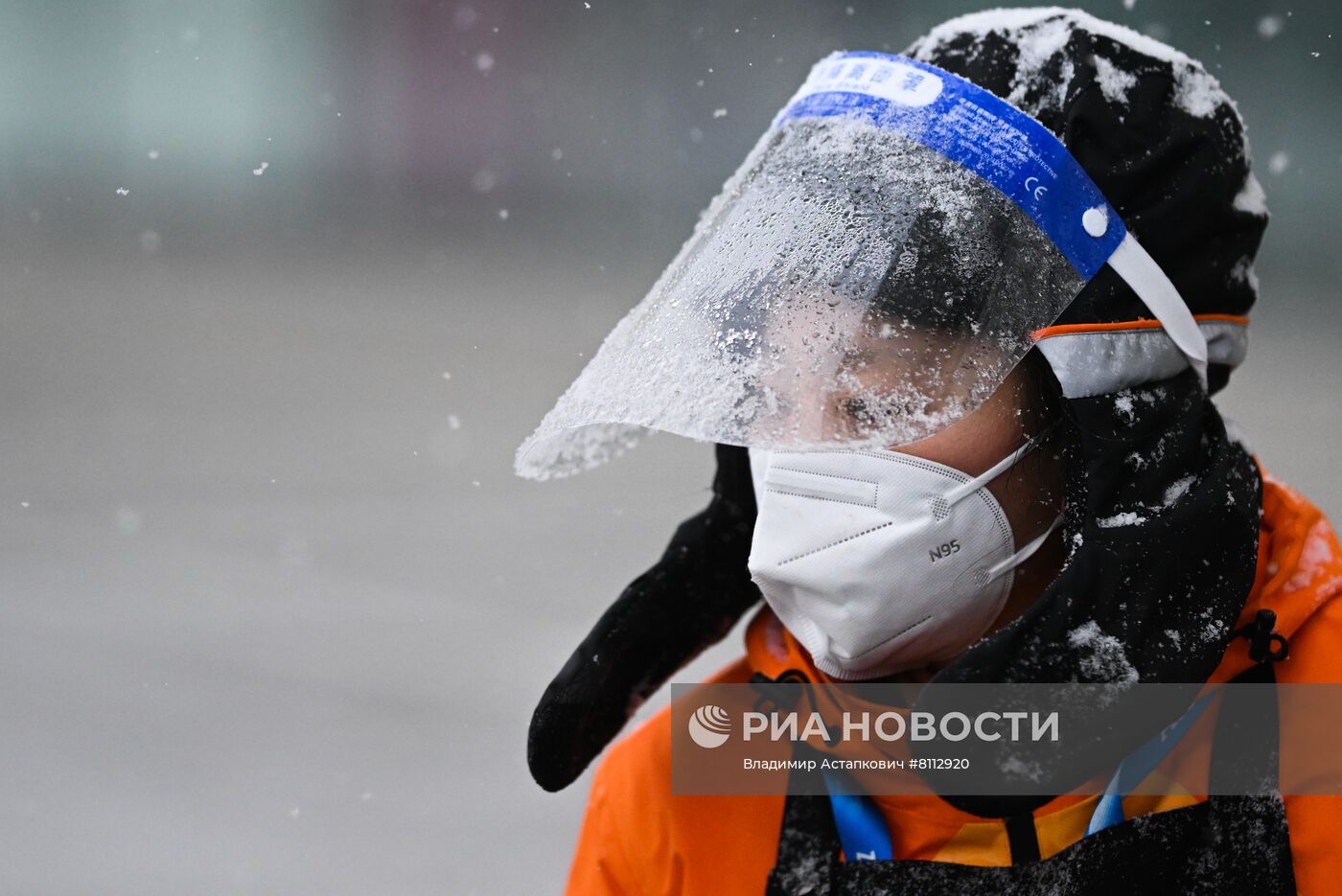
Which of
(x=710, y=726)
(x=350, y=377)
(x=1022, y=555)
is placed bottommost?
(x=710, y=726)

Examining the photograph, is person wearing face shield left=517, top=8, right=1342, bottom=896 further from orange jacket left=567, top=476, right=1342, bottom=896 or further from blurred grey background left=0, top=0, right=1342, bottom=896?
blurred grey background left=0, top=0, right=1342, bottom=896

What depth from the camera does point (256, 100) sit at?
1296 centimetres

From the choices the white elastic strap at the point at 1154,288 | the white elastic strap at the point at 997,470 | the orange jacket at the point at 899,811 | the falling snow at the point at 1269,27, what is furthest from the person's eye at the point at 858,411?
the falling snow at the point at 1269,27

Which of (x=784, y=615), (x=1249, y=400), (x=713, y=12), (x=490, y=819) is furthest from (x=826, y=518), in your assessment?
(x=713, y=12)

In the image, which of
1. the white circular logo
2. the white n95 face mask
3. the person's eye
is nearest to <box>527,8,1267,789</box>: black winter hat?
the white n95 face mask

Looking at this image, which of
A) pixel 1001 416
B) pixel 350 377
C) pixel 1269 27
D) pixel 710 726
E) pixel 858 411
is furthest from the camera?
pixel 350 377

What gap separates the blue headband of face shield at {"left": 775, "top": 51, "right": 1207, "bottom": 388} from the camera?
1.51 m

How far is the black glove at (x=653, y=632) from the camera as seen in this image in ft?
6.00

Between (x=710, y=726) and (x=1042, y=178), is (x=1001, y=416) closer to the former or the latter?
(x=1042, y=178)

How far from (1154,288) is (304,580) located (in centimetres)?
435

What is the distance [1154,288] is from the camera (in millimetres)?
1522

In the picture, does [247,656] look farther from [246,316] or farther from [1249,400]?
[246,316]

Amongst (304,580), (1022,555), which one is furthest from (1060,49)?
(304,580)

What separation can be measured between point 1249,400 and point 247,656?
160 inches
